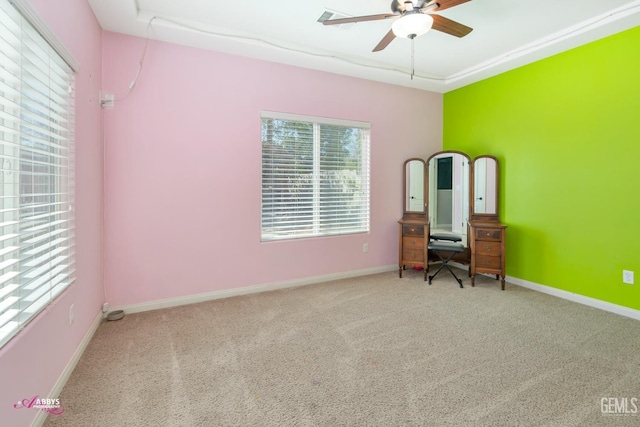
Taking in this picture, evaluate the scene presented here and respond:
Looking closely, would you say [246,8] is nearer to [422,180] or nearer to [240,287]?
[240,287]

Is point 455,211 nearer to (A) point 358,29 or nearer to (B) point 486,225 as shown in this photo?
(B) point 486,225

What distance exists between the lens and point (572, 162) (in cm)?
328

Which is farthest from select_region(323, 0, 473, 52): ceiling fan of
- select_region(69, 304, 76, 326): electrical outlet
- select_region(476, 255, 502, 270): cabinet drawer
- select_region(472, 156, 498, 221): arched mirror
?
select_region(69, 304, 76, 326): electrical outlet

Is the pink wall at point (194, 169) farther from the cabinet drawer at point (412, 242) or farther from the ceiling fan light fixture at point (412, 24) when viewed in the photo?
the ceiling fan light fixture at point (412, 24)

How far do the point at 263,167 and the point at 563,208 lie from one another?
3372mm

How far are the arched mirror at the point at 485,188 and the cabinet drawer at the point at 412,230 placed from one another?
2.40 feet

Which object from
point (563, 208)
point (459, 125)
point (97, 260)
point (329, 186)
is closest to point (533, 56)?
point (459, 125)

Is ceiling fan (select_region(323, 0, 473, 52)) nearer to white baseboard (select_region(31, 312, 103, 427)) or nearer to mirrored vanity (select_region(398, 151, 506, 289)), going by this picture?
mirrored vanity (select_region(398, 151, 506, 289))

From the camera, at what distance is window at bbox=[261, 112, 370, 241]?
3.61 m

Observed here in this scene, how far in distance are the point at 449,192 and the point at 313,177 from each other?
1972 millimetres

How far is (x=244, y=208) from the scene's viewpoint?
135 inches

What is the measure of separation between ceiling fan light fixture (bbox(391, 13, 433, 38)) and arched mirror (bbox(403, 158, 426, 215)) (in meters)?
2.30
